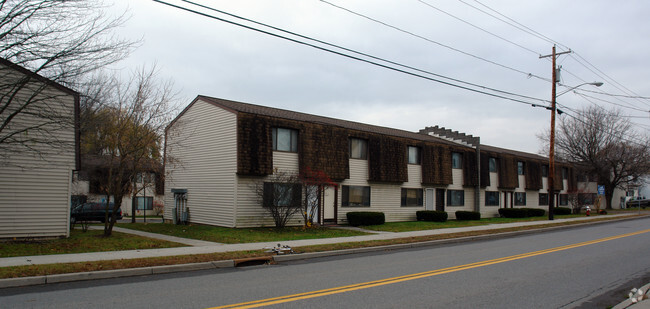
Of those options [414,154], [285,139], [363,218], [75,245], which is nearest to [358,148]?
[363,218]

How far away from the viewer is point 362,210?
2608 centimetres

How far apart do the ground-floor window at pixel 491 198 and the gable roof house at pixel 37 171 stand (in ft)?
96.9

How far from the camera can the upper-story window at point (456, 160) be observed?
33.0 meters

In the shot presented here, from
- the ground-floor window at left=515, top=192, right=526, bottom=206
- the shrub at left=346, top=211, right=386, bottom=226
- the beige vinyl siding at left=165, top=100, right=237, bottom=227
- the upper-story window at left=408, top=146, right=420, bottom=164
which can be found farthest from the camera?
the ground-floor window at left=515, top=192, right=526, bottom=206

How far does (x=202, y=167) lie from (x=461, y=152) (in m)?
18.8

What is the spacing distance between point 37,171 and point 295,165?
11.2m

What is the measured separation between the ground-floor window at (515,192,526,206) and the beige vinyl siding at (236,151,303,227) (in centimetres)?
2557

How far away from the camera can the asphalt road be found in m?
7.20

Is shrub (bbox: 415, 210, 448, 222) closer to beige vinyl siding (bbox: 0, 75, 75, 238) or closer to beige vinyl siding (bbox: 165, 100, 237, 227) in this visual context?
beige vinyl siding (bbox: 165, 100, 237, 227)

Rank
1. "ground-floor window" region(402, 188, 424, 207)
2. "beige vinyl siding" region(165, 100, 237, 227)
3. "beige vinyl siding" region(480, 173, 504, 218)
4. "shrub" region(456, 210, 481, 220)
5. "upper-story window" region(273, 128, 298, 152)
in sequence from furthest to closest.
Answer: "beige vinyl siding" region(480, 173, 504, 218), "shrub" region(456, 210, 481, 220), "ground-floor window" region(402, 188, 424, 207), "upper-story window" region(273, 128, 298, 152), "beige vinyl siding" region(165, 100, 237, 227)

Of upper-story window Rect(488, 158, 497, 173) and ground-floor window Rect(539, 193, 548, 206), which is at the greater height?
upper-story window Rect(488, 158, 497, 173)

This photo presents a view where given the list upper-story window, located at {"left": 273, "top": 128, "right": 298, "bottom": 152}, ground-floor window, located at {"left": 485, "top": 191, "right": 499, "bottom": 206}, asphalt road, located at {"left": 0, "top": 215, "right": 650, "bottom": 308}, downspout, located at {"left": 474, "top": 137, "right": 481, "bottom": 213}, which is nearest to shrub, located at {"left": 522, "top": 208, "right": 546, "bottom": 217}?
ground-floor window, located at {"left": 485, "top": 191, "right": 499, "bottom": 206}

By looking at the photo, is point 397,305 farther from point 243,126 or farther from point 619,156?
point 619,156

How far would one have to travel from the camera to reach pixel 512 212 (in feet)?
117
